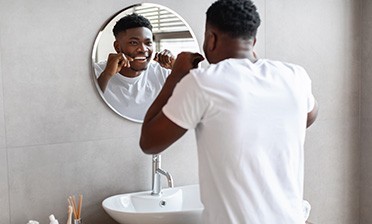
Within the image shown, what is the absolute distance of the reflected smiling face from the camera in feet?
7.57

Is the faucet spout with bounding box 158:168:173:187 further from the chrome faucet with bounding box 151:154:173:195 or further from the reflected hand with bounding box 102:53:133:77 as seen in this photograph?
the reflected hand with bounding box 102:53:133:77

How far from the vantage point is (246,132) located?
1590mm

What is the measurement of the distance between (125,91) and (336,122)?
132cm

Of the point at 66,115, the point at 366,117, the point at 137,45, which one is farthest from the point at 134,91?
the point at 366,117

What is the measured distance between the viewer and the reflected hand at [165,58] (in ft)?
7.85

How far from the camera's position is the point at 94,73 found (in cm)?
225

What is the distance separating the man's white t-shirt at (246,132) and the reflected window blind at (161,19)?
824mm

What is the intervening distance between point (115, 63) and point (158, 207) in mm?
649

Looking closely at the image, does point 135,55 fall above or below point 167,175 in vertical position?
above

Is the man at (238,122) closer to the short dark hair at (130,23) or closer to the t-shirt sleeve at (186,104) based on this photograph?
the t-shirt sleeve at (186,104)

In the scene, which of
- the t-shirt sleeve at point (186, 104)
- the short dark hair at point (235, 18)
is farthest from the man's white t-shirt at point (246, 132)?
the short dark hair at point (235, 18)

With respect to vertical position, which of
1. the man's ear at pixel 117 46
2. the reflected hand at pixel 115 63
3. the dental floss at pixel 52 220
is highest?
the man's ear at pixel 117 46

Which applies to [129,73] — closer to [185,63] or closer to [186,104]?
[185,63]

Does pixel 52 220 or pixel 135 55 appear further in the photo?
pixel 135 55
